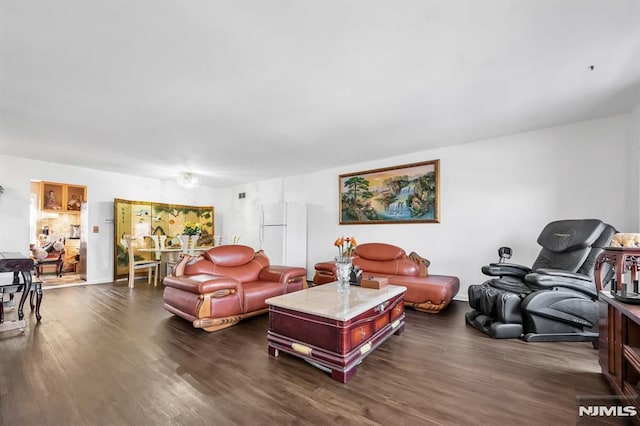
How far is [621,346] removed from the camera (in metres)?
1.75

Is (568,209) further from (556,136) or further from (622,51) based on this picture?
(622,51)

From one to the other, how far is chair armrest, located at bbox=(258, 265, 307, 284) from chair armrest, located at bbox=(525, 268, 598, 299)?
2695 mm

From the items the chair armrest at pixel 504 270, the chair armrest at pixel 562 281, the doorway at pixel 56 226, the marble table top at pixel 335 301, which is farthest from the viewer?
the doorway at pixel 56 226

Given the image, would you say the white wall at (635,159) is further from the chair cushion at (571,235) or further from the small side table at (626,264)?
the small side table at (626,264)

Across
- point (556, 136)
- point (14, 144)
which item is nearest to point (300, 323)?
point (556, 136)

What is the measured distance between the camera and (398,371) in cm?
211

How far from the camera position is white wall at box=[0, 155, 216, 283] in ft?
16.3

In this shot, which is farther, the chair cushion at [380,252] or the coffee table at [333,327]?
the chair cushion at [380,252]

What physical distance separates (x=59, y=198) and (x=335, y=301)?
9.14m

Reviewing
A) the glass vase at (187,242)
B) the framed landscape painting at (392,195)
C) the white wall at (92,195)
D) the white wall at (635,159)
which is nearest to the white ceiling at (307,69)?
the white wall at (635,159)

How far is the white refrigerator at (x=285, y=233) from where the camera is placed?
5.98 m

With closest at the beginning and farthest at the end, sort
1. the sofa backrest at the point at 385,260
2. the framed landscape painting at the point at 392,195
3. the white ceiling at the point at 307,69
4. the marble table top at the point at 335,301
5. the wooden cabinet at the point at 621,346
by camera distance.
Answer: the wooden cabinet at the point at 621,346 → the white ceiling at the point at 307,69 → the marble table top at the point at 335,301 → the sofa backrest at the point at 385,260 → the framed landscape painting at the point at 392,195

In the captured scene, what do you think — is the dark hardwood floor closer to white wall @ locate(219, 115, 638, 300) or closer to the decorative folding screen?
white wall @ locate(219, 115, 638, 300)

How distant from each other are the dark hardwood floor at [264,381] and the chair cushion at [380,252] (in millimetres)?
1503
